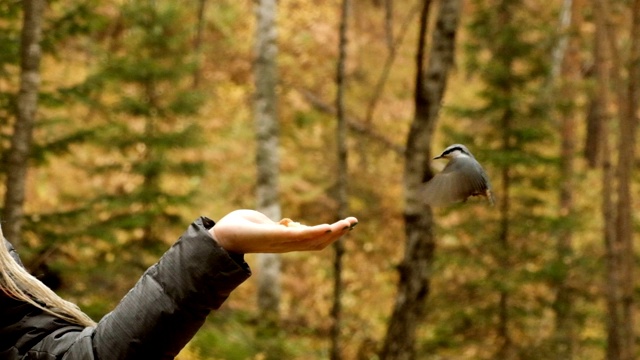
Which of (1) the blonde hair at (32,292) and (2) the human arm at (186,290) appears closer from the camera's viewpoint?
(2) the human arm at (186,290)

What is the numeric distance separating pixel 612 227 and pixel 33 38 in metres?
8.65

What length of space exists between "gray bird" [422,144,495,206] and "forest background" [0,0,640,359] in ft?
10.7

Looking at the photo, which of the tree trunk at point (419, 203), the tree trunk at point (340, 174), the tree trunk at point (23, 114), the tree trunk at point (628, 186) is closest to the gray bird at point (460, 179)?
the tree trunk at point (419, 203)

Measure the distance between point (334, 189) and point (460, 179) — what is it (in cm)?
1353

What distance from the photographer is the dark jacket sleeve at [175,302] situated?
1568 mm

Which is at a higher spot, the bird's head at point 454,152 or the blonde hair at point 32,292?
the bird's head at point 454,152

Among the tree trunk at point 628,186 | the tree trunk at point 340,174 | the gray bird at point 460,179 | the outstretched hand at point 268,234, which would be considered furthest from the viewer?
the tree trunk at point 628,186

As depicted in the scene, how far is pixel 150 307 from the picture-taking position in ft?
5.17

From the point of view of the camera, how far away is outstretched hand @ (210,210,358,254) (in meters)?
1.48

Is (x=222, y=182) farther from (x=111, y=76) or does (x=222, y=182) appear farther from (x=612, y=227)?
(x=612, y=227)

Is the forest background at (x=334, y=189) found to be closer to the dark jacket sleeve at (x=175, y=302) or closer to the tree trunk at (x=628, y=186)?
the tree trunk at (x=628, y=186)

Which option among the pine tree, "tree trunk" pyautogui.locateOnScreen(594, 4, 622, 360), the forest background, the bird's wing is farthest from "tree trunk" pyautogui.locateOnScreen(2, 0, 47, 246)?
"tree trunk" pyautogui.locateOnScreen(594, 4, 622, 360)

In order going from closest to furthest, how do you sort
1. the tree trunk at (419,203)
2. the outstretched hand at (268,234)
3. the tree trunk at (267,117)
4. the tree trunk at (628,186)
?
1. the outstretched hand at (268,234)
2. the tree trunk at (419,203)
3. the tree trunk at (628,186)
4. the tree trunk at (267,117)

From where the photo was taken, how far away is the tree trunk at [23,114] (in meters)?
5.83
